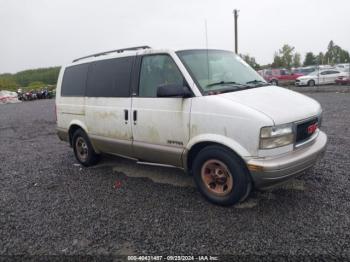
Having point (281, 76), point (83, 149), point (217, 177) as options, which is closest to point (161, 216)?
point (217, 177)

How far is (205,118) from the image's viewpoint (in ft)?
11.3

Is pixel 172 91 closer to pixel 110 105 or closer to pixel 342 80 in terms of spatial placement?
pixel 110 105

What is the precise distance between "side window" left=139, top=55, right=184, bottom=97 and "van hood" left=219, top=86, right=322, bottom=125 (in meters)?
0.77

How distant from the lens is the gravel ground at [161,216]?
2.82 metres

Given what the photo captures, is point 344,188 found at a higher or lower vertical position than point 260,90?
lower

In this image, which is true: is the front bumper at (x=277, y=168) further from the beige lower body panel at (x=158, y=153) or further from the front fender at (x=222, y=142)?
the beige lower body panel at (x=158, y=153)

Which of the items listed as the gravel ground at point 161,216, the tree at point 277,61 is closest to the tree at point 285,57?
the tree at point 277,61

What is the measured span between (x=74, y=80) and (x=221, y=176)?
141 inches

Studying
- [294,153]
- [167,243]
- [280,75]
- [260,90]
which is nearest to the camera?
[167,243]

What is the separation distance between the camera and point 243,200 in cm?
351

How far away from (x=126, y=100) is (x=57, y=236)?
83.4 inches

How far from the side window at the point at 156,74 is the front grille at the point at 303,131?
1544 millimetres

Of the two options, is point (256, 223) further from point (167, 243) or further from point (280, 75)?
point (280, 75)

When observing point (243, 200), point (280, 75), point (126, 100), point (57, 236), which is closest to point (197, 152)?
point (243, 200)
